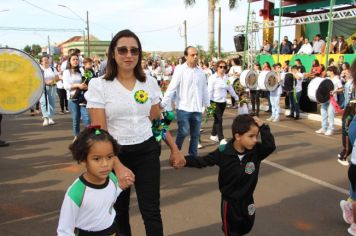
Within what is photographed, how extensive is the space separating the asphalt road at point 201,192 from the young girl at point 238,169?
0.89 m

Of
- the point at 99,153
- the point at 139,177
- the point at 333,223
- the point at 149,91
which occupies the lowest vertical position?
the point at 333,223

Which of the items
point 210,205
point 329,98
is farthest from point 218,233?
point 329,98

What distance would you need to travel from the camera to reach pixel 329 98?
9875 mm

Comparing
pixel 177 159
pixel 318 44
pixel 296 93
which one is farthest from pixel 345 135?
pixel 318 44

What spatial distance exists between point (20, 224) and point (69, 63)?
4.97 meters

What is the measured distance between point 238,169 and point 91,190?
128 centimetres

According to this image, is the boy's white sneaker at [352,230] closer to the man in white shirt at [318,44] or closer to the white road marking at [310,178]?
the white road marking at [310,178]

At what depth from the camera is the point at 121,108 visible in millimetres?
2885

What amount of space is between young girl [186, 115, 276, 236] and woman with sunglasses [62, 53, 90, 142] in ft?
17.5

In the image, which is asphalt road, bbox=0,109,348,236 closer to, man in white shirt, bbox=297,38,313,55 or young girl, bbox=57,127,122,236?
young girl, bbox=57,127,122,236

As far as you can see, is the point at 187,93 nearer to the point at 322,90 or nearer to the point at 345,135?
the point at 345,135

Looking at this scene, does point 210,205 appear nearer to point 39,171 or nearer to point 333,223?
point 333,223

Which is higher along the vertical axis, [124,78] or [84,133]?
[124,78]

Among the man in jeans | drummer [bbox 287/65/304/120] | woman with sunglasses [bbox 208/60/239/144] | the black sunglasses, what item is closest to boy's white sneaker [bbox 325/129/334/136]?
drummer [bbox 287/65/304/120]
